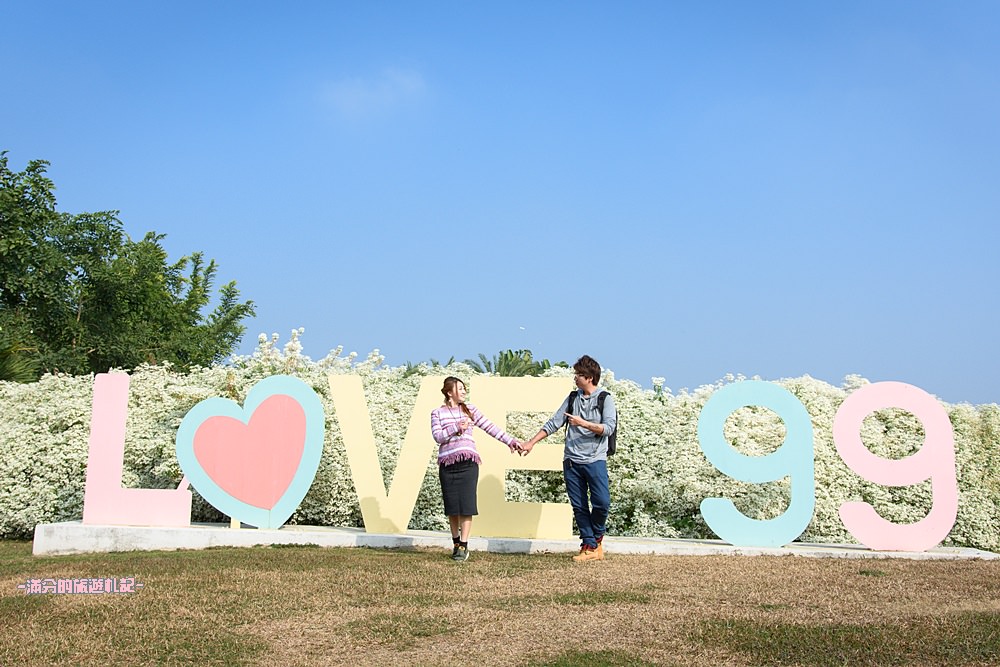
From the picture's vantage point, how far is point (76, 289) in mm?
17594

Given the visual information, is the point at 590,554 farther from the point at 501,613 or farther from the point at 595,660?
the point at 595,660

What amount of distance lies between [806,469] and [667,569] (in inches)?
83.4

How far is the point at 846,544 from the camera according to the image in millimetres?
9430

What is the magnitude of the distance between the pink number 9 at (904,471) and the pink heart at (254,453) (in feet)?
16.7

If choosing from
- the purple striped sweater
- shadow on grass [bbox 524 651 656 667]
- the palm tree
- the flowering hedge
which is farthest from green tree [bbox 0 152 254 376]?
shadow on grass [bbox 524 651 656 667]

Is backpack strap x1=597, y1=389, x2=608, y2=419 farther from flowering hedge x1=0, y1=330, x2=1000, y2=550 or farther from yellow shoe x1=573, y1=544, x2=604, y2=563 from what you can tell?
flowering hedge x1=0, y1=330, x2=1000, y2=550

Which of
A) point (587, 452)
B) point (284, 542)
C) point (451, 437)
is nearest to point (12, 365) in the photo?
point (284, 542)

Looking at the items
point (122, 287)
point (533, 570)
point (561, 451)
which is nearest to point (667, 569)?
point (533, 570)

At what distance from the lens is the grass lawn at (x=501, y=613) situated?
4.75m

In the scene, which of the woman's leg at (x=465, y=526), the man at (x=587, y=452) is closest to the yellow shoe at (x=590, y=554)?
the man at (x=587, y=452)

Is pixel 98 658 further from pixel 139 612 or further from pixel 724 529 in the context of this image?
pixel 724 529

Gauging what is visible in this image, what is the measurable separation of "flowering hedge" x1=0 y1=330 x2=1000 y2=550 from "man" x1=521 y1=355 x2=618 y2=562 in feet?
4.30

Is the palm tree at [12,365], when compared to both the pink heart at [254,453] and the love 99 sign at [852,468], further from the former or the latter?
the love 99 sign at [852,468]

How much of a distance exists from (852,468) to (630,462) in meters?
2.41
